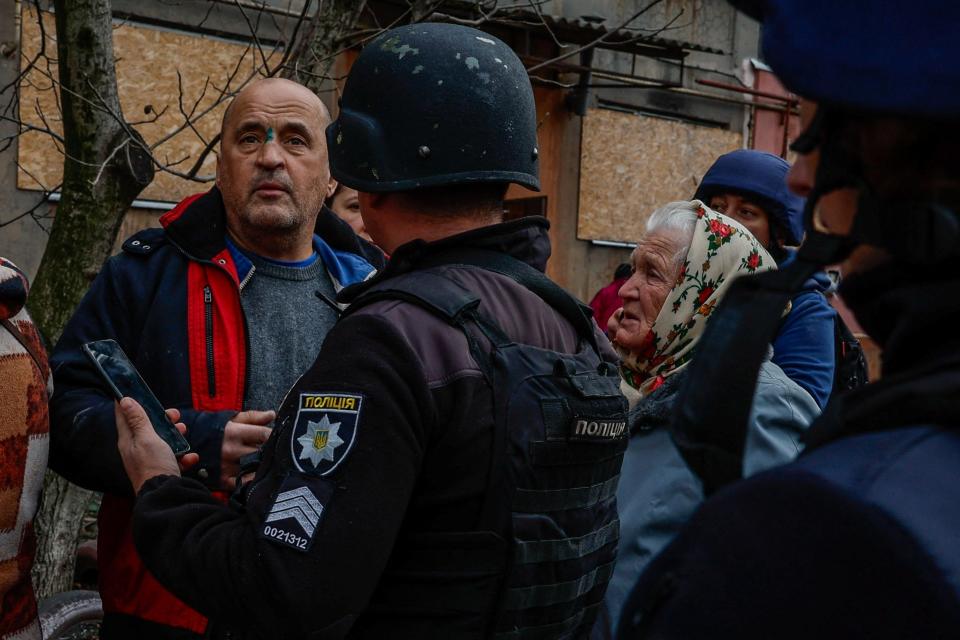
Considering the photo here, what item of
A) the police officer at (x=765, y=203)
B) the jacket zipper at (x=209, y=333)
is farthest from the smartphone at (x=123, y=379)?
the police officer at (x=765, y=203)

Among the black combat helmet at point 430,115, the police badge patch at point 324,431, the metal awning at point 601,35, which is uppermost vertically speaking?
the metal awning at point 601,35

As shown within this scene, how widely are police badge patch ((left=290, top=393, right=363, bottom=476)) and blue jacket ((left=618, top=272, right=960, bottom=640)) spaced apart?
0.76 m

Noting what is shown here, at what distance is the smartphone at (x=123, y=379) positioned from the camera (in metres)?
2.32

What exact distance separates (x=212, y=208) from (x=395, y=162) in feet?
3.32

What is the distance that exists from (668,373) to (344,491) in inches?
61.3

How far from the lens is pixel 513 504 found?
1836 millimetres

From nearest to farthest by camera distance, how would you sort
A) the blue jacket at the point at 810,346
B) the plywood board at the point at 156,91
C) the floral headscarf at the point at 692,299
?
1. the floral headscarf at the point at 692,299
2. the blue jacket at the point at 810,346
3. the plywood board at the point at 156,91

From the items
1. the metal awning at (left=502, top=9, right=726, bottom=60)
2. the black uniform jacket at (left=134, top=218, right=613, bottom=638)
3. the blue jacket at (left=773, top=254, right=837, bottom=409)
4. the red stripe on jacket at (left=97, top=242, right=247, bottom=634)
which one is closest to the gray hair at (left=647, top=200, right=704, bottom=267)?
the blue jacket at (left=773, top=254, right=837, bottom=409)

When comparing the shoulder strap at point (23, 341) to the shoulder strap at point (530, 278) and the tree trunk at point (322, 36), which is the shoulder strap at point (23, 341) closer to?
the shoulder strap at point (530, 278)

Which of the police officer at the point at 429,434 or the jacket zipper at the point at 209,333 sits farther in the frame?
the jacket zipper at the point at 209,333

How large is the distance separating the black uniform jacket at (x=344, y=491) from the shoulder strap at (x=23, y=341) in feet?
1.94

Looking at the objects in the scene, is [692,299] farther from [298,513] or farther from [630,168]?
[630,168]

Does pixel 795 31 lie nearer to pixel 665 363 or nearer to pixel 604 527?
pixel 604 527

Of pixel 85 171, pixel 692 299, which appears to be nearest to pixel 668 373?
pixel 692 299
